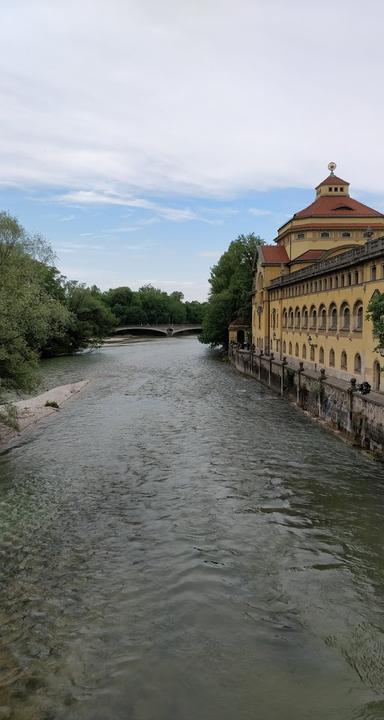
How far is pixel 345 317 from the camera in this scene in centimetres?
2739

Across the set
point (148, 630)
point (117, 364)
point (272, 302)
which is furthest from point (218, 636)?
point (117, 364)

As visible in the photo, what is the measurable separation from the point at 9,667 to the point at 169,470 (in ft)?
30.2

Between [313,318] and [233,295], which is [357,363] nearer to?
→ [313,318]

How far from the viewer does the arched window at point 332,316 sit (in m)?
29.1

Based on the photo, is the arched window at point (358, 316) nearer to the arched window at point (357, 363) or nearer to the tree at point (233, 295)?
the arched window at point (357, 363)

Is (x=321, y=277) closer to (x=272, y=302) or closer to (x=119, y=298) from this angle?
(x=272, y=302)

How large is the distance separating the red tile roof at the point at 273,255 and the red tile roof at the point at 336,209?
3589 mm

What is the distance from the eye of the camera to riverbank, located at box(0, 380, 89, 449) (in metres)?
21.2

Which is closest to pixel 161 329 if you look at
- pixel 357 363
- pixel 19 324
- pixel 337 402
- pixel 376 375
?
pixel 357 363

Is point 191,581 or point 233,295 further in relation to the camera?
point 233,295

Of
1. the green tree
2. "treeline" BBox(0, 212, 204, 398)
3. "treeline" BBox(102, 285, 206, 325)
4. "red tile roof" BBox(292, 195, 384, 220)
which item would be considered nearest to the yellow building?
"red tile roof" BBox(292, 195, 384, 220)

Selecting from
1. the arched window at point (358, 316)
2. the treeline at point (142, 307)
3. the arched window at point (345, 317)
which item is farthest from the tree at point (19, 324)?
the treeline at point (142, 307)

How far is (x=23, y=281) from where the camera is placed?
65.7 feet

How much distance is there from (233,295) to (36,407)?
41.4m
